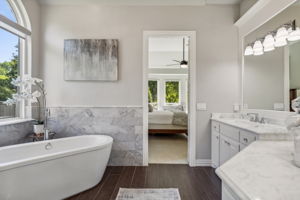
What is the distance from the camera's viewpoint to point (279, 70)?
2592 mm

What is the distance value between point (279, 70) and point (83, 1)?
3.33 m

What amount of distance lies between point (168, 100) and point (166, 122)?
2.77 metres

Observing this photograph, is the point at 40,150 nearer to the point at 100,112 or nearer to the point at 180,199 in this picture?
the point at 100,112

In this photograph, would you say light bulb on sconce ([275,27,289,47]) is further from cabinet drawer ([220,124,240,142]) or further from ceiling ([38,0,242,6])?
ceiling ([38,0,242,6])

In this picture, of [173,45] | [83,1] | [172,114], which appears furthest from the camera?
[173,45]

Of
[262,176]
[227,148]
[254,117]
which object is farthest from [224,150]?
[262,176]

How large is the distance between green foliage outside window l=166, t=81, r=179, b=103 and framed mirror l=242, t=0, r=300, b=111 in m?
4.97

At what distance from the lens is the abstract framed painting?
352 centimetres

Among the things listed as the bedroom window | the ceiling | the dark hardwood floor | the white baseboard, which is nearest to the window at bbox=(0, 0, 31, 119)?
the ceiling

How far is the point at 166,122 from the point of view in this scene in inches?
225

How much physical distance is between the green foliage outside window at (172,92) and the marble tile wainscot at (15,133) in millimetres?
5871

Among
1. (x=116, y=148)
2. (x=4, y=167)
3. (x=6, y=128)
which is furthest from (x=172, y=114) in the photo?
(x=4, y=167)

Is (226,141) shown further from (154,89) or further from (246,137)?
(154,89)

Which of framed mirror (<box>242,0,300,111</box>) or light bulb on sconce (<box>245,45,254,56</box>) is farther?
light bulb on sconce (<box>245,45,254,56</box>)
